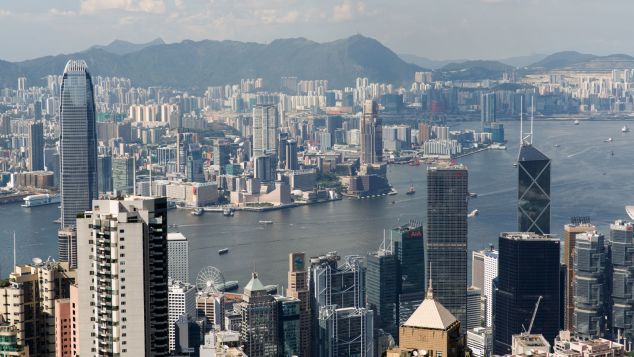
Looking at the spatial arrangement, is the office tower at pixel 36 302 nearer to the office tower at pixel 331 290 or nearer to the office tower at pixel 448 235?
the office tower at pixel 331 290

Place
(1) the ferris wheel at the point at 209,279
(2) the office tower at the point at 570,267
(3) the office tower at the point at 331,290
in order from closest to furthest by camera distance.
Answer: (3) the office tower at the point at 331,290 < (2) the office tower at the point at 570,267 < (1) the ferris wheel at the point at 209,279

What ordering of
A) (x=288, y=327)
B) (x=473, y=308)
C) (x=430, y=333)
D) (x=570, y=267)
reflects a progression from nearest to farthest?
(x=430, y=333) < (x=288, y=327) < (x=473, y=308) < (x=570, y=267)

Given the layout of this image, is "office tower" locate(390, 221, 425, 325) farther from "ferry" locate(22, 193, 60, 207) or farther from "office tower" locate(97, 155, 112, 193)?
"ferry" locate(22, 193, 60, 207)

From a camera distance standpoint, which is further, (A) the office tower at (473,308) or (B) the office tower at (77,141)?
(B) the office tower at (77,141)

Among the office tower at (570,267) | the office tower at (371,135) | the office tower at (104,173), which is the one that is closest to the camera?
the office tower at (570,267)

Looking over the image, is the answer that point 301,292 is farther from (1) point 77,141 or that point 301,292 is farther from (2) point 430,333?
(1) point 77,141

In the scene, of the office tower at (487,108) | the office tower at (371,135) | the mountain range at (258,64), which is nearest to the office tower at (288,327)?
the office tower at (371,135)

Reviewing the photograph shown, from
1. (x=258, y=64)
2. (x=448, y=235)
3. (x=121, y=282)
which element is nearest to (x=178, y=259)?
(x=448, y=235)
